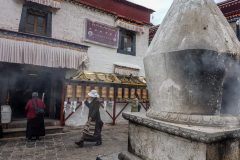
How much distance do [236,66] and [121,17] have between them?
37.4 feet

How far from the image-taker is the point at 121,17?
13.2m

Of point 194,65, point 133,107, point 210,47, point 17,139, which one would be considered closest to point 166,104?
A: point 194,65

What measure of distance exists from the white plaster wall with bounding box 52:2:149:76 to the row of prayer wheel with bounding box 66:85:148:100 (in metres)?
1.52

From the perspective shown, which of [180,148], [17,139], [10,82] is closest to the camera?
[180,148]

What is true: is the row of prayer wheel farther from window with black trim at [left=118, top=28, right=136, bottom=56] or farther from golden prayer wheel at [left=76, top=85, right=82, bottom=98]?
window with black trim at [left=118, top=28, right=136, bottom=56]

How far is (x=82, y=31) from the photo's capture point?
39.1ft

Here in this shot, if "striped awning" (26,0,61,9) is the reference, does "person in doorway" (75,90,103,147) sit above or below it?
below

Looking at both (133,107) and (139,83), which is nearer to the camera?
(133,107)

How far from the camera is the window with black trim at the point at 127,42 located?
44.8 feet

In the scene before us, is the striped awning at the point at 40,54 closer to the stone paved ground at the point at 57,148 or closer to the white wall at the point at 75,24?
the white wall at the point at 75,24

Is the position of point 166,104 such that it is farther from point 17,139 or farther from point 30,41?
point 30,41

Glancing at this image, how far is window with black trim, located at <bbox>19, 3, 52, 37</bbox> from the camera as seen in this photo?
10188 mm

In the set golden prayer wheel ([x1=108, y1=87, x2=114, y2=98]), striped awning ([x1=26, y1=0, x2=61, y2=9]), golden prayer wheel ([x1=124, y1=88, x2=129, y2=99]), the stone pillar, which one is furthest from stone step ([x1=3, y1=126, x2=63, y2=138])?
the stone pillar

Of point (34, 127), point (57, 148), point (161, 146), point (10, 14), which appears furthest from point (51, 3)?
point (161, 146)
